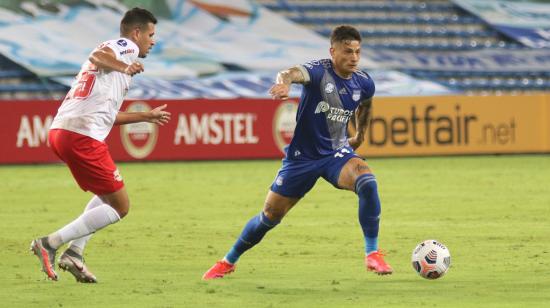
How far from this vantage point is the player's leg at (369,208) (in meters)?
8.99

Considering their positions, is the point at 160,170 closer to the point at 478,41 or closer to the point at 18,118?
the point at 18,118

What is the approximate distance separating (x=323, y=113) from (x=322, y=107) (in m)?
0.05

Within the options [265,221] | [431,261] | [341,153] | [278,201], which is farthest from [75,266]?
[431,261]

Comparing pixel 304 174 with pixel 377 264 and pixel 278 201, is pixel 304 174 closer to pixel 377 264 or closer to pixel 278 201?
pixel 278 201

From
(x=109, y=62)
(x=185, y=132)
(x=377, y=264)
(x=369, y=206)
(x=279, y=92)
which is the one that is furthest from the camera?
(x=185, y=132)

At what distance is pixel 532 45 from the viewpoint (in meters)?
34.8

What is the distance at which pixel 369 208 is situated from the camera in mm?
9070

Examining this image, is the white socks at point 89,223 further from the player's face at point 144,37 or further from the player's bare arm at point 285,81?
the player's bare arm at point 285,81

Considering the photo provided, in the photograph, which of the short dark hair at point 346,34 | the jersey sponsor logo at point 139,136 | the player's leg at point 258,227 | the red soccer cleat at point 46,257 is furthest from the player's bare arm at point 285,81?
the jersey sponsor logo at point 139,136

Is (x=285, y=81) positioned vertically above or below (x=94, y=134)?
above

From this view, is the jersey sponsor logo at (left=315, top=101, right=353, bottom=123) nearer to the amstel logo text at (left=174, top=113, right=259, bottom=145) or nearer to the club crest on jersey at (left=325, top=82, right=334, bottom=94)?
the club crest on jersey at (left=325, top=82, right=334, bottom=94)

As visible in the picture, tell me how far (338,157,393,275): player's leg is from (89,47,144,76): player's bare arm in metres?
1.79

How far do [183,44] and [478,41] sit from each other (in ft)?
28.5

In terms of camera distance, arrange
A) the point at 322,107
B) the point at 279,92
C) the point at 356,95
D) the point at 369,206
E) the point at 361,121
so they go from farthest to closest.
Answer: the point at 361,121, the point at 356,95, the point at 322,107, the point at 369,206, the point at 279,92
